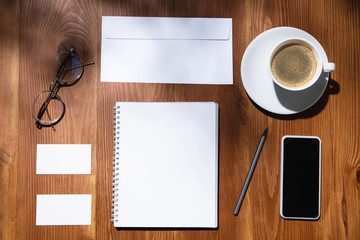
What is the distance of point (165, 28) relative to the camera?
624 mm

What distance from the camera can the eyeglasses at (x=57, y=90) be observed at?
2.04 feet

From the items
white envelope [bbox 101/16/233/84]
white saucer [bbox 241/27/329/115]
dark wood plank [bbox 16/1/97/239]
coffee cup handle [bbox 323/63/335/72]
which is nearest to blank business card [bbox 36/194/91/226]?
dark wood plank [bbox 16/1/97/239]

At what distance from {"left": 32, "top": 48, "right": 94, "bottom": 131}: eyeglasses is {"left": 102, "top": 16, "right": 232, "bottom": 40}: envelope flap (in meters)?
0.09

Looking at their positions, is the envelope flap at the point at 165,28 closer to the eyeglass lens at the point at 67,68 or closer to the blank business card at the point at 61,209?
the eyeglass lens at the point at 67,68

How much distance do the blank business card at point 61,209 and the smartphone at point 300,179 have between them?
440 mm

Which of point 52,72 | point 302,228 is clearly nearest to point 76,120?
point 52,72

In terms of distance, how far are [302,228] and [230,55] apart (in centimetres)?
41

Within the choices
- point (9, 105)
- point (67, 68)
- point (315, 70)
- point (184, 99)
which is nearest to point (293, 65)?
point (315, 70)

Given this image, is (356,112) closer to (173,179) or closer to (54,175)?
(173,179)

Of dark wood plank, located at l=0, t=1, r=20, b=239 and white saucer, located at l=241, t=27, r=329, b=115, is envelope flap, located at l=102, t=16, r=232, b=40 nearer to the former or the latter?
white saucer, located at l=241, t=27, r=329, b=115

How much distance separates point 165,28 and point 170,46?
0.14ft

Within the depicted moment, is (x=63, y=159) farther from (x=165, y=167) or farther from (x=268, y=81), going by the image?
(x=268, y=81)

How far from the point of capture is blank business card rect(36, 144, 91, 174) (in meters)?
0.62

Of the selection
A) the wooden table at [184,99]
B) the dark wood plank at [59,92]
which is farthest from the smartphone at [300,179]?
the dark wood plank at [59,92]
